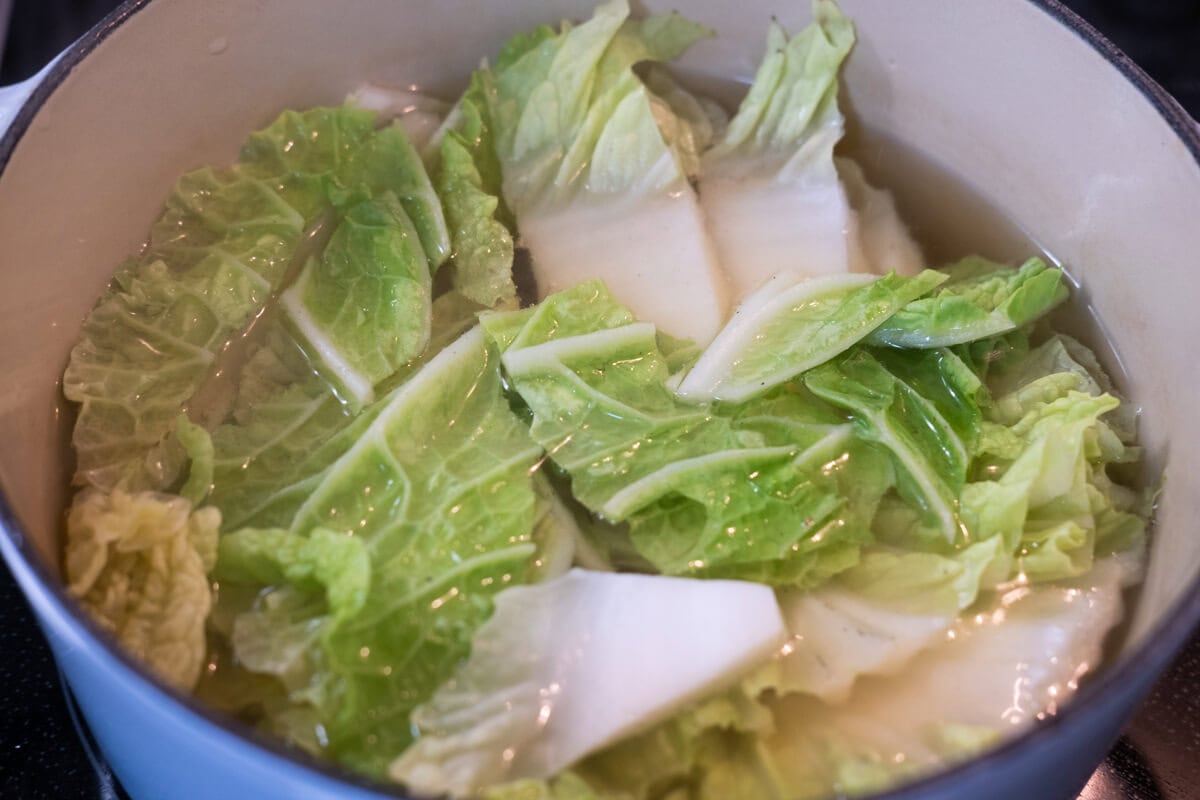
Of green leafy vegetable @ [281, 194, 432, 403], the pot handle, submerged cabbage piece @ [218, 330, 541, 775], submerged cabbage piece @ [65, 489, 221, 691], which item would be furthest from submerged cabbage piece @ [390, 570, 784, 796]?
the pot handle

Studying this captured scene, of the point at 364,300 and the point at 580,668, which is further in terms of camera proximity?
the point at 364,300

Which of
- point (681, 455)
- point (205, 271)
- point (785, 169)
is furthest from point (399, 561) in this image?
point (785, 169)

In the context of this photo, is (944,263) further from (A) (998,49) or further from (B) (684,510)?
(B) (684,510)

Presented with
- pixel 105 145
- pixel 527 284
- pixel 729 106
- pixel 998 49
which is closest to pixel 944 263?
pixel 998 49

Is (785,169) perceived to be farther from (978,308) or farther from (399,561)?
(399,561)

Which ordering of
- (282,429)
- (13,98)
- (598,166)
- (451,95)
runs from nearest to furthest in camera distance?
(13,98) < (282,429) < (598,166) < (451,95)

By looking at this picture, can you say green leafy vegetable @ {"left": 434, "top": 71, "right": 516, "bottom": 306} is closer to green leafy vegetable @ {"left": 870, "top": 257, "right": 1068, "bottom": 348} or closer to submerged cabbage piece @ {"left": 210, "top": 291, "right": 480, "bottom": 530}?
submerged cabbage piece @ {"left": 210, "top": 291, "right": 480, "bottom": 530}
